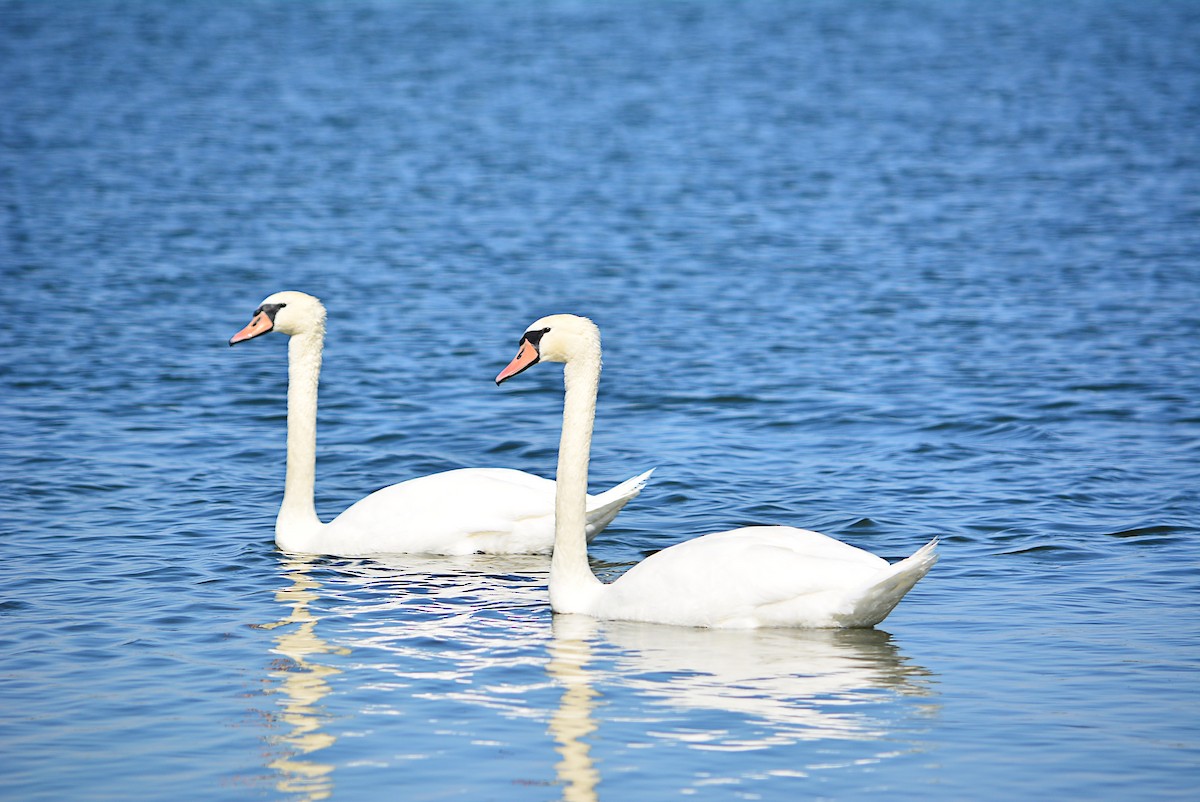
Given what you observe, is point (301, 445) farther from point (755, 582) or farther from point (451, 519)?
point (755, 582)

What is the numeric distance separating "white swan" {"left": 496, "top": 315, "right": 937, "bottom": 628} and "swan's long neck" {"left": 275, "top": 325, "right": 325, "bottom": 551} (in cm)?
229

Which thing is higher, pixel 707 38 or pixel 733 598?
pixel 707 38

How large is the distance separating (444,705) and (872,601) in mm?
2213

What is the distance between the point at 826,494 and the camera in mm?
12453

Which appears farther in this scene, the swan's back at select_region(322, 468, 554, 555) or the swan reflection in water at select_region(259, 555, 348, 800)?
the swan's back at select_region(322, 468, 554, 555)

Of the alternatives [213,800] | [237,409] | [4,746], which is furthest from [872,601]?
[237,409]

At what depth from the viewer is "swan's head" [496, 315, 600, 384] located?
30.9ft

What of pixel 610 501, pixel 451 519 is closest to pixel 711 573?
pixel 610 501

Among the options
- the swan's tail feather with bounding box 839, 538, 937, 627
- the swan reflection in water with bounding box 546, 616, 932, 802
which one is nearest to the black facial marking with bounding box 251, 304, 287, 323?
the swan reflection in water with bounding box 546, 616, 932, 802

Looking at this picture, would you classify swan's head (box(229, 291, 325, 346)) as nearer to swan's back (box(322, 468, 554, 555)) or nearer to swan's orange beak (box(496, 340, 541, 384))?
swan's back (box(322, 468, 554, 555))

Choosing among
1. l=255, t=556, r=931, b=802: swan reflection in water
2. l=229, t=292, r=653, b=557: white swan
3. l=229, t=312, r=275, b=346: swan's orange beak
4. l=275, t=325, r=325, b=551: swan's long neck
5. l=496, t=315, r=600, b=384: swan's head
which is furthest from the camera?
l=229, t=312, r=275, b=346: swan's orange beak

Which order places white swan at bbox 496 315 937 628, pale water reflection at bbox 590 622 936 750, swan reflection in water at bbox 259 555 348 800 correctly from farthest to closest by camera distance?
1. white swan at bbox 496 315 937 628
2. pale water reflection at bbox 590 622 936 750
3. swan reflection in water at bbox 259 555 348 800

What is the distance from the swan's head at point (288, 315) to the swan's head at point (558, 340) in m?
2.43

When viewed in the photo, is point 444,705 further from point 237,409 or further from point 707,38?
point 707,38
